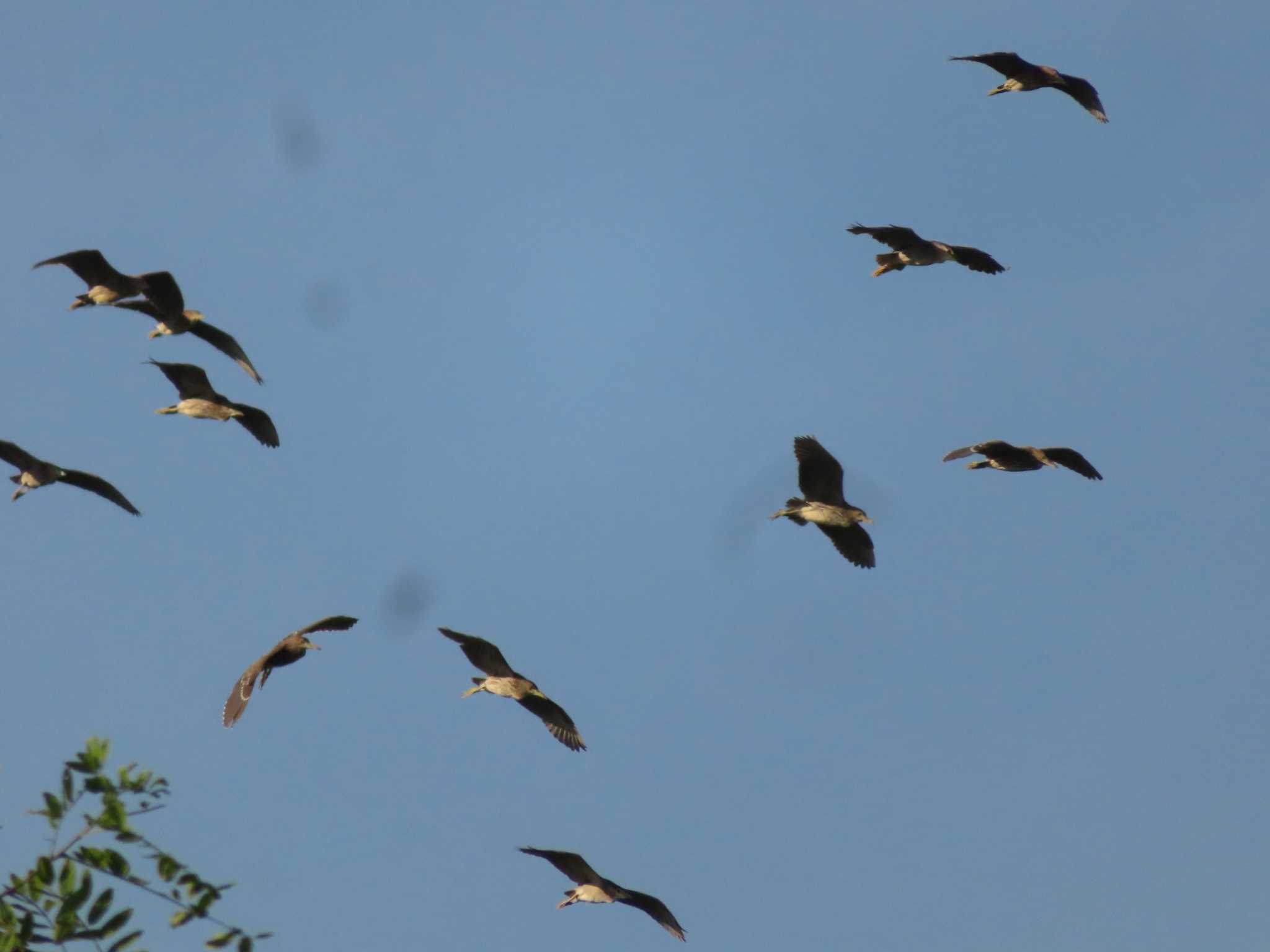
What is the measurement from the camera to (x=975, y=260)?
26.1m

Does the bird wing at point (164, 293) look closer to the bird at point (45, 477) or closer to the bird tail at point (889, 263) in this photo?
the bird at point (45, 477)

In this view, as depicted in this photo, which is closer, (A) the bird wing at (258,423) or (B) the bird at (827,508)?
(B) the bird at (827,508)

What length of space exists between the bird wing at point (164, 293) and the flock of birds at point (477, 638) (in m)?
0.01

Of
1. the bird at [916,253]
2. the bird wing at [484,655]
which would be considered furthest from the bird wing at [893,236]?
the bird wing at [484,655]

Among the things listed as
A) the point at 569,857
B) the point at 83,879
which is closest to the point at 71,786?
the point at 83,879

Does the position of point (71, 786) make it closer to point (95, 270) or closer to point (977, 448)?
point (95, 270)

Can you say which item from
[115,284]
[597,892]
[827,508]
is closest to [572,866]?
[597,892]

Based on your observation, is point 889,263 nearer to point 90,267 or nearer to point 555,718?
point 555,718

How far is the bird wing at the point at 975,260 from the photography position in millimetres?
25891

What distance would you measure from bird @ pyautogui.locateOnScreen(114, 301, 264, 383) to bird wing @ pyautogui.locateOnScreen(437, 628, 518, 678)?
17.1 ft

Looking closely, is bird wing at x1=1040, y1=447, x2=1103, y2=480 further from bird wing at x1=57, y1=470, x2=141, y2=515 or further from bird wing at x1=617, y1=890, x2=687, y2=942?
bird wing at x1=57, y1=470, x2=141, y2=515

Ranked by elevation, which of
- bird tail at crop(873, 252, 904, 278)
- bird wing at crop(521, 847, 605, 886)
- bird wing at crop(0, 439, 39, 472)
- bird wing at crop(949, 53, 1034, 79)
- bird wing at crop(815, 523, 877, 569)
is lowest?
bird wing at crop(521, 847, 605, 886)

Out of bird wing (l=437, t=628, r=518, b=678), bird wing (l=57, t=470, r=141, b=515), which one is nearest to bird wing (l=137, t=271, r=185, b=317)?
bird wing (l=57, t=470, r=141, b=515)

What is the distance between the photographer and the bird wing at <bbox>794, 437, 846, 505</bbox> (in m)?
22.5
